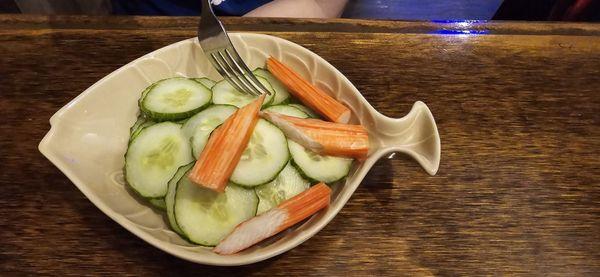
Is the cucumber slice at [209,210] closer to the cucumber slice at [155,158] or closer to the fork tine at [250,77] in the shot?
the cucumber slice at [155,158]

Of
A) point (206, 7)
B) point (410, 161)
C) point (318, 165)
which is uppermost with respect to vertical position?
point (206, 7)

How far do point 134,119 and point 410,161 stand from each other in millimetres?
649

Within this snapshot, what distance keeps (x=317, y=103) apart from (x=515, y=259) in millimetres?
526

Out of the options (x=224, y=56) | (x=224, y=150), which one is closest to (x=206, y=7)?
(x=224, y=56)

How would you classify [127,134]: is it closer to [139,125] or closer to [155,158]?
[139,125]

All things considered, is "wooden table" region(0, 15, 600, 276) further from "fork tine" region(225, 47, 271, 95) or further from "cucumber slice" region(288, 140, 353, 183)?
"fork tine" region(225, 47, 271, 95)

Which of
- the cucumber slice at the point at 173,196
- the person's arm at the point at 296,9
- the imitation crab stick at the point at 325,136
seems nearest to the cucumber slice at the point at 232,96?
the imitation crab stick at the point at 325,136

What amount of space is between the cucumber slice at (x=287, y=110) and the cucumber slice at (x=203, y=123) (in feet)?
0.28

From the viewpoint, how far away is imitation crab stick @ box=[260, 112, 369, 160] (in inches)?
39.8

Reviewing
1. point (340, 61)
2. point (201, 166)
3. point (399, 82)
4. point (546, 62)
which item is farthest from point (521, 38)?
point (201, 166)

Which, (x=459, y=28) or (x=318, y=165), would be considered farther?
(x=459, y=28)

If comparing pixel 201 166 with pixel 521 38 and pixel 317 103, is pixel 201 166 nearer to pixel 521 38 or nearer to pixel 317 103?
pixel 317 103

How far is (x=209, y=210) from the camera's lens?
923mm

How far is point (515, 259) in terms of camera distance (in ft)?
3.32
